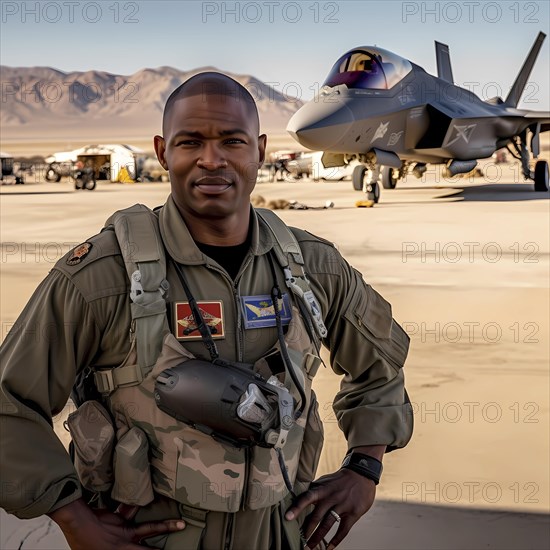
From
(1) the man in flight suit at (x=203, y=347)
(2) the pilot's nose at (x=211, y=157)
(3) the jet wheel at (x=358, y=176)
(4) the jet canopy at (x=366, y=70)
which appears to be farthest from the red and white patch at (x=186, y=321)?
(3) the jet wheel at (x=358, y=176)

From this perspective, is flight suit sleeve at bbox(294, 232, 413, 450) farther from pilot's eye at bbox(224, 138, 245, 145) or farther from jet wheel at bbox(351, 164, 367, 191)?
jet wheel at bbox(351, 164, 367, 191)

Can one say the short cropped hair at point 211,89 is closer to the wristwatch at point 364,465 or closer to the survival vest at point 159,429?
the survival vest at point 159,429

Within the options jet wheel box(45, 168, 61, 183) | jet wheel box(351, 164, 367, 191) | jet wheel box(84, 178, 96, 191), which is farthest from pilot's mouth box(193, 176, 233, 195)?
jet wheel box(45, 168, 61, 183)

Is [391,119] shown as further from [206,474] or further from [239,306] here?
[206,474]

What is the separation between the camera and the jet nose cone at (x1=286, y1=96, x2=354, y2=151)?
50.8 ft

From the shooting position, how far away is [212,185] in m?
1.99

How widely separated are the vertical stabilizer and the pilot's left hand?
2239 centimetres

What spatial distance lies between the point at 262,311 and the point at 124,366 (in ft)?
1.24

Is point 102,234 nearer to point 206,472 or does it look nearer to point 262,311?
point 262,311

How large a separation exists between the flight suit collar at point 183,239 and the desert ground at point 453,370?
1.85m

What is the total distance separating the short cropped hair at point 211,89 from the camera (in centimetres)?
199

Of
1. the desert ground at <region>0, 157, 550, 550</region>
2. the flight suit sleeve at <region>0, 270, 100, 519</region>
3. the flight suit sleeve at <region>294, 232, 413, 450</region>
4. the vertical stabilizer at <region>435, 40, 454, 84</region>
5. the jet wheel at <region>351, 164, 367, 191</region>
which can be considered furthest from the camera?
the vertical stabilizer at <region>435, 40, 454, 84</region>

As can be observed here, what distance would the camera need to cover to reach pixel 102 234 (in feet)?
6.40

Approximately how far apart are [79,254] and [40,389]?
338 mm
